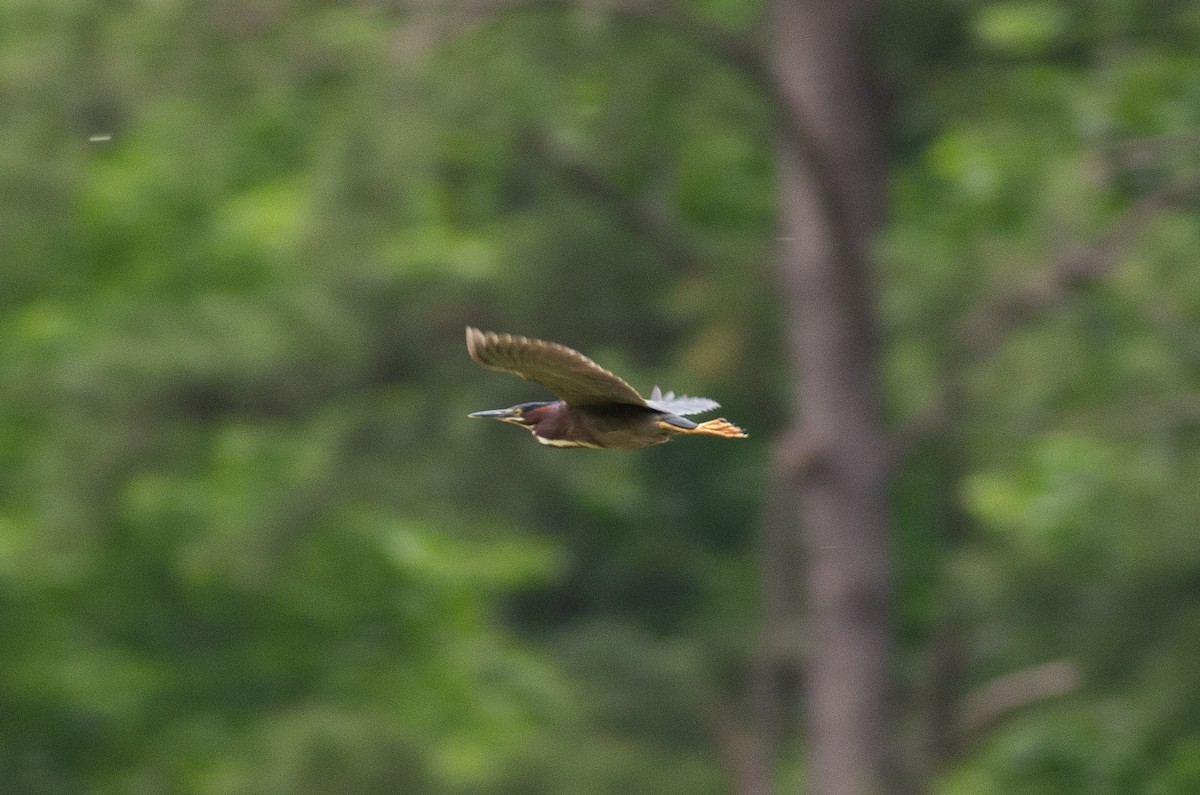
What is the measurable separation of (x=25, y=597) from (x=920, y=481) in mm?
6678

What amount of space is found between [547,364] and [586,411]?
0.49m

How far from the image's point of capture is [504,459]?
13.6 meters

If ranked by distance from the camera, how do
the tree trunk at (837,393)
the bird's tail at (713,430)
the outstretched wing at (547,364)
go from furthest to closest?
the tree trunk at (837,393) → the bird's tail at (713,430) → the outstretched wing at (547,364)

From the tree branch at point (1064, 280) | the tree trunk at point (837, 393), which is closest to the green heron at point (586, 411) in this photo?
the tree branch at point (1064, 280)

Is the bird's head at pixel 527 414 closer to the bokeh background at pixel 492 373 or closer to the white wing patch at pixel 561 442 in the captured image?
the white wing patch at pixel 561 442

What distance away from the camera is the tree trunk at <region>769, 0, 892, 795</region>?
12.0 m

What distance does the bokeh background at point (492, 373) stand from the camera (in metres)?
11.2

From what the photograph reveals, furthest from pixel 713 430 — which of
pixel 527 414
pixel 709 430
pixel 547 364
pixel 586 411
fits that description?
pixel 547 364

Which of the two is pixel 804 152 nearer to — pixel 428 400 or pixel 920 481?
pixel 428 400

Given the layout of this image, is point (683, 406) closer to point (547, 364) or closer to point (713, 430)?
point (713, 430)

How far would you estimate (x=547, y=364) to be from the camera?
4.73 meters

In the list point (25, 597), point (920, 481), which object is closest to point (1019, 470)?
point (920, 481)

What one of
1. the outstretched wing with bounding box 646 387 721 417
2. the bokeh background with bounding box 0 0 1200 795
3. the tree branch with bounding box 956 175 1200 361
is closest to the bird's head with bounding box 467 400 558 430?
the outstretched wing with bounding box 646 387 721 417

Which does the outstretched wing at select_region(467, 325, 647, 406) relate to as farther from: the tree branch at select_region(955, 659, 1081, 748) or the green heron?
the tree branch at select_region(955, 659, 1081, 748)
